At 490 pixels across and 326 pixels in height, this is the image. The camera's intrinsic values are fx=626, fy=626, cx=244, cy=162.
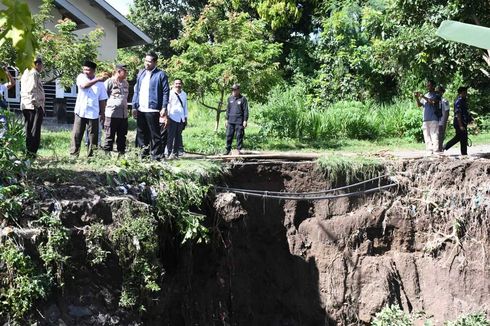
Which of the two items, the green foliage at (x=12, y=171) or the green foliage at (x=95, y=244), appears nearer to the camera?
the green foliage at (x=12, y=171)

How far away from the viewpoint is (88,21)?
17875 mm

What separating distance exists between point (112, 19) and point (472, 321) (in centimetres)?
1412

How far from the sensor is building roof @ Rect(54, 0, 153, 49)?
17328 mm

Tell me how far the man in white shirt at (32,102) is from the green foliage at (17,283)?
307 centimetres

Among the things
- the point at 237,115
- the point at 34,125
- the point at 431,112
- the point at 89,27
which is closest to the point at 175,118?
the point at 237,115

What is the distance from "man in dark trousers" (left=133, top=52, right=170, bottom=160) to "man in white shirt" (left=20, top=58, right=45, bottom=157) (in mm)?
1406

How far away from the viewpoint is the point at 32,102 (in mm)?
9172

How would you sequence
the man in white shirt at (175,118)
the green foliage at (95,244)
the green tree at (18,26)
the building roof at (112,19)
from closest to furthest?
the green tree at (18,26) → the green foliage at (95,244) → the man in white shirt at (175,118) → the building roof at (112,19)

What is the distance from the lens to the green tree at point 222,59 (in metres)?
14.9

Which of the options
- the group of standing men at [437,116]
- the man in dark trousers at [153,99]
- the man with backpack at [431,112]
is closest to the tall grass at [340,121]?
the group of standing men at [437,116]

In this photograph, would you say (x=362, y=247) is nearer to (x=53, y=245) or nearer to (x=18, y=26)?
(x=53, y=245)

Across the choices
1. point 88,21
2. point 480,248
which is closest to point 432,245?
point 480,248

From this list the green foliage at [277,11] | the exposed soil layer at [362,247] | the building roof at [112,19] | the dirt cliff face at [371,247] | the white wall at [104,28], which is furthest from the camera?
the green foliage at [277,11]

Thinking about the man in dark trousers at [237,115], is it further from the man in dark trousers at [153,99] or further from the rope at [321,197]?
the man in dark trousers at [153,99]
